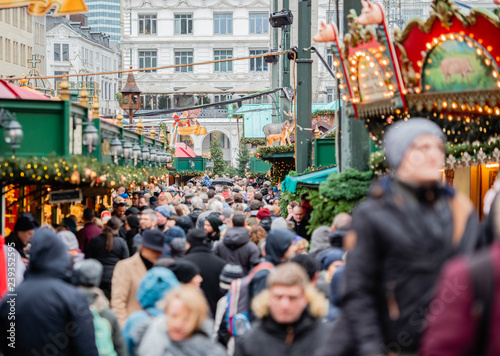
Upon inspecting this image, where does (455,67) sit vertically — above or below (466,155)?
above

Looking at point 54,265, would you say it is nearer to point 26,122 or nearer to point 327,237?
point 327,237

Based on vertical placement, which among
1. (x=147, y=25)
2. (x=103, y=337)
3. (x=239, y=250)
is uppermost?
(x=147, y=25)

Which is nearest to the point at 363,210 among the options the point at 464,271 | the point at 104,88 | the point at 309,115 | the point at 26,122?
the point at 464,271

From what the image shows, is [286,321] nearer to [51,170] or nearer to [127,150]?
[51,170]

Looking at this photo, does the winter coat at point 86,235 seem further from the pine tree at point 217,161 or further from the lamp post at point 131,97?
the pine tree at point 217,161

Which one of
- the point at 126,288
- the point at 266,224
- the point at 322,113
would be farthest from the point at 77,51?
the point at 126,288

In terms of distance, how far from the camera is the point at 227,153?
90875 mm

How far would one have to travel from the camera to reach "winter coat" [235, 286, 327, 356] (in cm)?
468

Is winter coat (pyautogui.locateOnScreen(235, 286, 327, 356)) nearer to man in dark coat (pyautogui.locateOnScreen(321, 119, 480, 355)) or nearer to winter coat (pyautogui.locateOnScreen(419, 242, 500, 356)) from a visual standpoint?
man in dark coat (pyautogui.locateOnScreen(321, 119, 480, 355))

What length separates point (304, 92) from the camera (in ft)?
→ 66.7

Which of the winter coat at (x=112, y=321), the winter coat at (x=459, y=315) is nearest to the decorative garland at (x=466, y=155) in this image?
the winter coat at (x=112, y=321)

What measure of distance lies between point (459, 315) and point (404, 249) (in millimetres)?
673

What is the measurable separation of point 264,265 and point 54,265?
78.4 inches

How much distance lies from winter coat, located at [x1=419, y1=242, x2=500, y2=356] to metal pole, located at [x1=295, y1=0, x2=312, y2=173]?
1717cm
